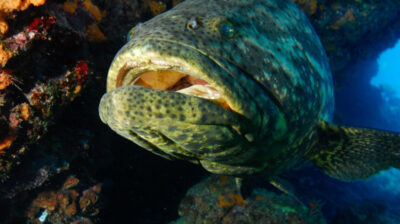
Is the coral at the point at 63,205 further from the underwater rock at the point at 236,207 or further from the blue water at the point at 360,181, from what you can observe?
the blue water at the point at 360,181

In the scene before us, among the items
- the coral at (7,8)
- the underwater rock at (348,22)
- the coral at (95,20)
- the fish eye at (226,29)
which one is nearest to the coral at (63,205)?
the coral at (95,20)

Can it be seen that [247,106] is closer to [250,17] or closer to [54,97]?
[250,17]

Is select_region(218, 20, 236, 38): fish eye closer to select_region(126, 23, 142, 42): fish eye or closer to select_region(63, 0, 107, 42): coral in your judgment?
select_region(126, 23, 142, 42): fish eye

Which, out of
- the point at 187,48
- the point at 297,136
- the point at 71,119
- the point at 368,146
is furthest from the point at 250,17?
the point at 71,119

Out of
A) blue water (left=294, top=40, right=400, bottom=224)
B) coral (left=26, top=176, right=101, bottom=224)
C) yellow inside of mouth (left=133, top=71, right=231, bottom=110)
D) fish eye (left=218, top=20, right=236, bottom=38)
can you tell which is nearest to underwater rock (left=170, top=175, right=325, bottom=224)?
blue water (left=294, top=40, right=400, bottom=224)

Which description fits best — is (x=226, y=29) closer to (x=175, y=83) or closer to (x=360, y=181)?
(x=175, y=83)

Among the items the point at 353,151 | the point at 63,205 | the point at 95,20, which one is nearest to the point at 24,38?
the point at 95,20
